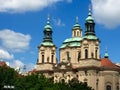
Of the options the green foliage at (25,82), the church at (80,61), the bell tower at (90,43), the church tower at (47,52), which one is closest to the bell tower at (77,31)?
the church at (80,61)

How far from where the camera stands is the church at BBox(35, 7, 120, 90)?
380 ft

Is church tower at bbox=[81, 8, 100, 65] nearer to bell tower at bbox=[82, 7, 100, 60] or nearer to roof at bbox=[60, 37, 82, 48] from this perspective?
bell tower at bbox=[82, 7, 100, 60]

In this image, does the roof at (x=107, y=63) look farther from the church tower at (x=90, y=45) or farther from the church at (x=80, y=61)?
the church tower at (x=90, y=45)

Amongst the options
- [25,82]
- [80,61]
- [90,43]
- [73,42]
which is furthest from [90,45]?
[25,82]

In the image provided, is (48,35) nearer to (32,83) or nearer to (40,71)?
(40,71)

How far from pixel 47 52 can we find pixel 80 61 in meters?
18.0

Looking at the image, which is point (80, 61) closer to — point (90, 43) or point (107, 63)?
point (90, 43)

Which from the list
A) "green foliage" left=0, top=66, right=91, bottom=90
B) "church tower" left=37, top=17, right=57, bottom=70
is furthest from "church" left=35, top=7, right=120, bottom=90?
"green foliage" left=0, top=66, right=91, bottom=90

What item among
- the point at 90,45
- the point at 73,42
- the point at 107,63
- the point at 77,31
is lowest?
the point at 107,63

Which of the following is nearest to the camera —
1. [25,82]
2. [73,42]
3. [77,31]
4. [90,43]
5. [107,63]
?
[25,82]

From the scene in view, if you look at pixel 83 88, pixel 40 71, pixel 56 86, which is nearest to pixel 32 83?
pixel 56 86

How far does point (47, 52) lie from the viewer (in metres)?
A: 133

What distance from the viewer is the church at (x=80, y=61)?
116 metres

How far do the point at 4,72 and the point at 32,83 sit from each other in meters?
7.08
